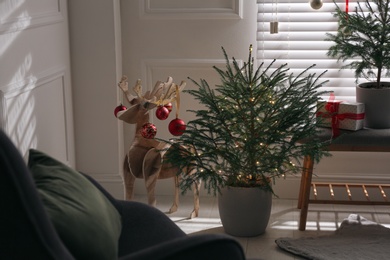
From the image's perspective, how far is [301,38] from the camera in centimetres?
392

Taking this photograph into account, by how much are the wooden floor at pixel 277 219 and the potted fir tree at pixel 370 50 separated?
0.53 metres

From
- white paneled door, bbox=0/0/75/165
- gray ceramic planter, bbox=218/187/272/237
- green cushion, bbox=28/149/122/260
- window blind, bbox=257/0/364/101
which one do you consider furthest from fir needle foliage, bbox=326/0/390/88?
green cushion, bbox=28/149/122/260

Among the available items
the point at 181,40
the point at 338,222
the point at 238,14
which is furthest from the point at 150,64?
the point at 338,222

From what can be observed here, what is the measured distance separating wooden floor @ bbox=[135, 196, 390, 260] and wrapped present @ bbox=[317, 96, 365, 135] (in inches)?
20.6

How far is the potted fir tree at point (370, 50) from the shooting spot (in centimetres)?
352

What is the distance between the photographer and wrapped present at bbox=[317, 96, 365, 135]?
3480 millimetres

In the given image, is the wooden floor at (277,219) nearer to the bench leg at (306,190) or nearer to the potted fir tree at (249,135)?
the bench leg at (306,190)

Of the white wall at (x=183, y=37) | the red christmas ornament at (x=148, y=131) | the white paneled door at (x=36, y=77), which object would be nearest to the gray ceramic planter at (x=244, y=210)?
the red christmas ornament at (x=148, y=131)

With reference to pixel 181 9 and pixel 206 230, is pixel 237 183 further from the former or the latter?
pixel 181 9

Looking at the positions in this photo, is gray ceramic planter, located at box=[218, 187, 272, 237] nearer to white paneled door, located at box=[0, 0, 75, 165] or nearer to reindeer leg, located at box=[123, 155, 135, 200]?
reindeer leg, located at box=[123, 155, 135, 200]

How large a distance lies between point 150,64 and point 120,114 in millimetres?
635

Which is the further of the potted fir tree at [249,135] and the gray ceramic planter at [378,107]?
the gray ceramic planter at [378,107]

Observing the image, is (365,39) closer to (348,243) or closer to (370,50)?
(370,50)

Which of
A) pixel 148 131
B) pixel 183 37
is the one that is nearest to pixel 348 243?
pixel 148 131
